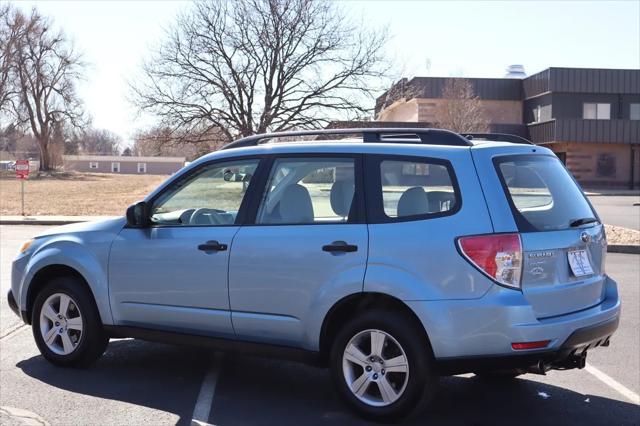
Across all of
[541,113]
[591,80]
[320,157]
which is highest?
[591,80]

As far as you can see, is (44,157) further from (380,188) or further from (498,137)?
(380,188)

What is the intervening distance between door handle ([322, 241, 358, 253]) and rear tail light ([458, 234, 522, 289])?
787 millimetres

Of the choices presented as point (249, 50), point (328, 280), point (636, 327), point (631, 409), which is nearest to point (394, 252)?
point (328, 280)

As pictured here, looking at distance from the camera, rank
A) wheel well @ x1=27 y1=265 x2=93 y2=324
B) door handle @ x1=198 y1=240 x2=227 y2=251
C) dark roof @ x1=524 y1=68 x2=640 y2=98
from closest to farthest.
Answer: door handle @ x1=198 y1=240 x2=227 y2=251 → wheel well @ x1=27 y1=265 x2=93 y2=324 → dark roof @ x1=524 y1=68 x2=640 y2=98

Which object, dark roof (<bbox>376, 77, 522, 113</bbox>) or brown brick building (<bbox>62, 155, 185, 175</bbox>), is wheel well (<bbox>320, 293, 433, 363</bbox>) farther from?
brown brick building (<bbox>62, 155, 185, 175</bbox>)

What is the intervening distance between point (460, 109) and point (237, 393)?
135 feet

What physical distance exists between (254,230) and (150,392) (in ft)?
4.81

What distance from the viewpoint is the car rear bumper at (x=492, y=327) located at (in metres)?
4.37

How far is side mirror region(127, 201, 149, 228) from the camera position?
566cm

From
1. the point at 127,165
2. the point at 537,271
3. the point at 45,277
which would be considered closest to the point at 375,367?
the point at 537,271

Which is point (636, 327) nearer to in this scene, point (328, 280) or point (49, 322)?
point (328, 280)

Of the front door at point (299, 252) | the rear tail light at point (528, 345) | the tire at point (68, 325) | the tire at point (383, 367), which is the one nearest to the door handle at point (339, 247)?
the front door at point (299, 252)

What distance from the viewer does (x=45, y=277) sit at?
6219mm

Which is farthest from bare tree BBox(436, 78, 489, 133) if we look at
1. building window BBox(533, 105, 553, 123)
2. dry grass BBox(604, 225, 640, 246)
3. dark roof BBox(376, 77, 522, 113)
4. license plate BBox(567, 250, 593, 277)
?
license plate BBox(567, 250, 593, 277)
